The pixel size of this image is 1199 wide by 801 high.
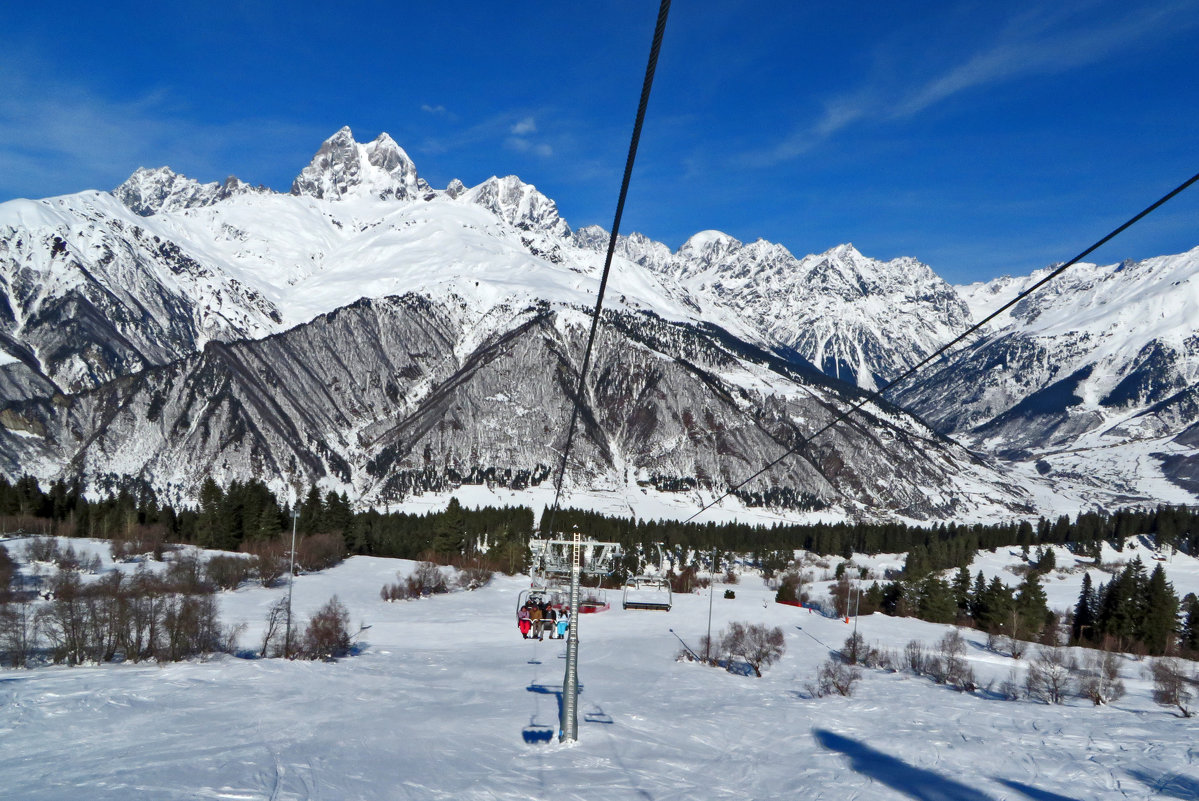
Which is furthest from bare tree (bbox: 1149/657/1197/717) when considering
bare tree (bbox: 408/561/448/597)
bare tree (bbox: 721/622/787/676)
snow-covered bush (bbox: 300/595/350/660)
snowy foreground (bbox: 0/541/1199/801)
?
bare tree (bbox: 408/561/448/597)

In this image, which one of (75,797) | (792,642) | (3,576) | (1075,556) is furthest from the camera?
(1075,556)

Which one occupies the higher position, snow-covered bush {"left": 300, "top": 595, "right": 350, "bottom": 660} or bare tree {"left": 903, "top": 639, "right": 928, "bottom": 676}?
snow-covered bush {"left": 300, "top": 595, "right": 350, "bottom": 660}

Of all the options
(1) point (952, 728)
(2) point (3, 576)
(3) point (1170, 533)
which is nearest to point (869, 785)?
(1) point (952, 728)

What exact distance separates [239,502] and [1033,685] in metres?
111

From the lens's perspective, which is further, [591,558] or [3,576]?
[3,576]

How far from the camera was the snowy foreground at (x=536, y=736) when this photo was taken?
3106cm

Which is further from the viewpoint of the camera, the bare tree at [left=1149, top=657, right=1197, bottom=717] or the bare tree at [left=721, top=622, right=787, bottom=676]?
the bare tree at [left=721, top=622, right=787, bottom=676]

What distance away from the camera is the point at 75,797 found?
2597 cm

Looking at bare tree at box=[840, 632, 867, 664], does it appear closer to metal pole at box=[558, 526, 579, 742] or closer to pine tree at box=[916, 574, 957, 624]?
pine tree at box=[916, 574, 957, 624]

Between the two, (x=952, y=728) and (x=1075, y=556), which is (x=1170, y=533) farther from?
(x=952, y=728)

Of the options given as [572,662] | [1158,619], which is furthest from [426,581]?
[1158,619]

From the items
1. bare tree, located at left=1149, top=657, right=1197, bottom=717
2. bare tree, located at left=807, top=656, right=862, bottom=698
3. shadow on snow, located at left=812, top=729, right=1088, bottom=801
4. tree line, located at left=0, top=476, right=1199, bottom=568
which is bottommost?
bare tree, located at left=807, top=656, right=862, bottom=698

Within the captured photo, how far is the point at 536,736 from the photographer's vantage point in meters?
40.1

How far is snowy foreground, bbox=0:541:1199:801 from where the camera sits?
3106cm
